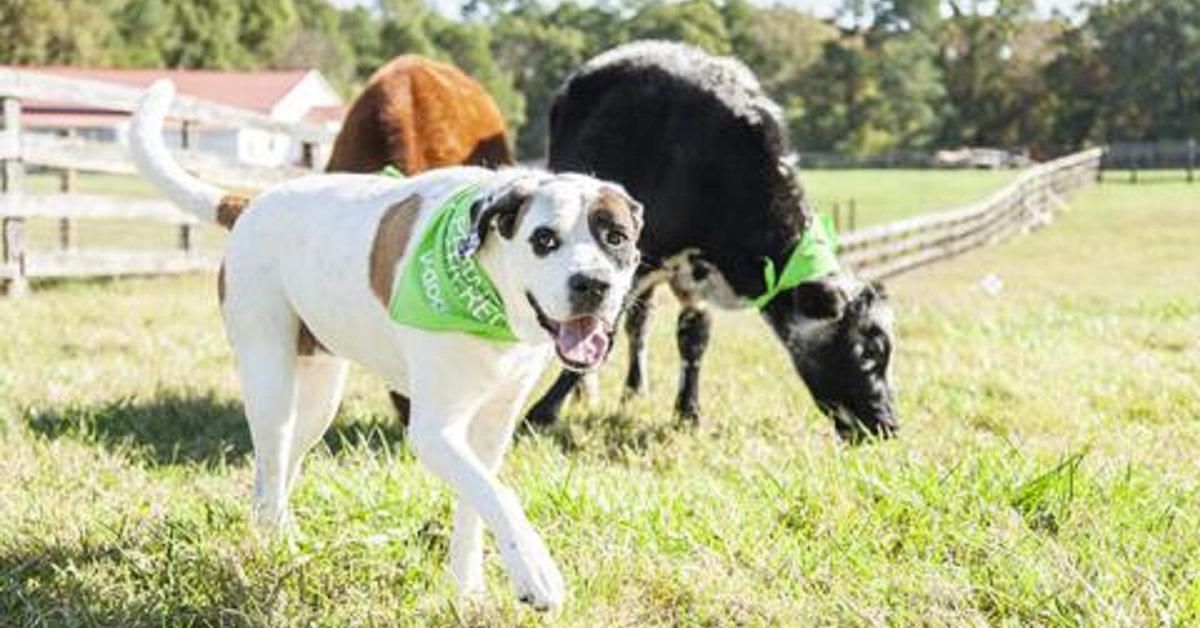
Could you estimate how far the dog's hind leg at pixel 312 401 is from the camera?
4262 millimetres

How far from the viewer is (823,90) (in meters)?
85.6

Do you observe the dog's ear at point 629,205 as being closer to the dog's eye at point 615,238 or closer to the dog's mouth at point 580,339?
the dog's eye at point 615,238

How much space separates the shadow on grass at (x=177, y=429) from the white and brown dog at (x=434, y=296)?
104 centimetres

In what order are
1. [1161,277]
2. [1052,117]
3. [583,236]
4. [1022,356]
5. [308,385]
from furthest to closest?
[1052,117]
[1161,277]
[1022,356]
[308,385]
[583,236]

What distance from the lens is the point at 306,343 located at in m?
4.19

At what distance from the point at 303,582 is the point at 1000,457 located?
6.99 feet

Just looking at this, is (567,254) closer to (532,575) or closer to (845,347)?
(532,575)

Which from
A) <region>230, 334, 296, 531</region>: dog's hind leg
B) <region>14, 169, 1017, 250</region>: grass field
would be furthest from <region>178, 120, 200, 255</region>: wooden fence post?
<region>230, 334, 296, 531</region>: dog's hind leg

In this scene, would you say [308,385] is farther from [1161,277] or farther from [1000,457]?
[1161,277]

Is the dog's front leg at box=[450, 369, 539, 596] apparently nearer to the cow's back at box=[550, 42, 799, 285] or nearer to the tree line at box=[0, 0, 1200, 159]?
the cow's back at box=[550, 42, 799, 285]

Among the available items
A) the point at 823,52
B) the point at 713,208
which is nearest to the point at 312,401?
the point at 713,208

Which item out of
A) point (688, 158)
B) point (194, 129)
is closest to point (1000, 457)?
point (688, 158)

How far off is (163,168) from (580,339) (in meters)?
2.11

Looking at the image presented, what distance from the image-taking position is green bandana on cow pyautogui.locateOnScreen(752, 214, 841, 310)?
20.5 feet
